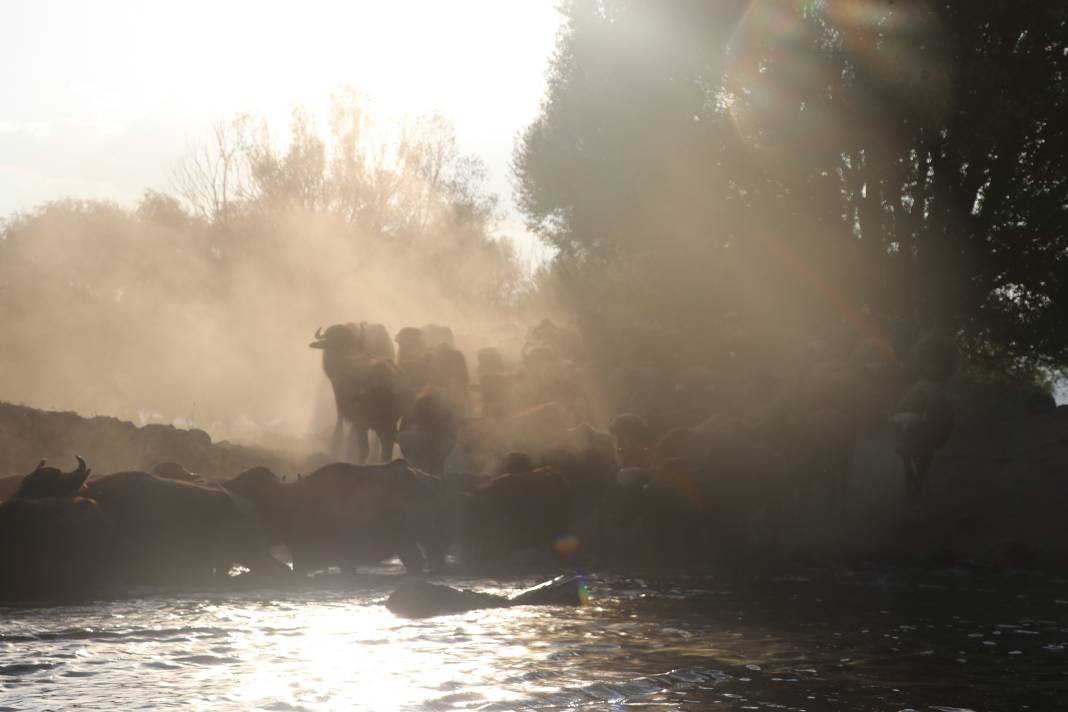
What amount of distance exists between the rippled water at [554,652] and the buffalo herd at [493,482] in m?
1.18

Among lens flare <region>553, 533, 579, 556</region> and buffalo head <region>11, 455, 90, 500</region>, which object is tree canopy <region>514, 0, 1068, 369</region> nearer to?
lens flare <region>553, 533, 579, 556</region>

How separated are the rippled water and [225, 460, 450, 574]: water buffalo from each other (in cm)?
84

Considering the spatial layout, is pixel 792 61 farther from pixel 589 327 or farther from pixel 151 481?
pixel 151 481

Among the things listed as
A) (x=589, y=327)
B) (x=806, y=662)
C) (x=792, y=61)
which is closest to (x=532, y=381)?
(x=792, y=61)

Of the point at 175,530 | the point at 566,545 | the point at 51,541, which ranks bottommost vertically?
the point at 566,545

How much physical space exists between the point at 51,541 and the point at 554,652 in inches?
265

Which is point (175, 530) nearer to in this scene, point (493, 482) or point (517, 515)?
point (493, 482)

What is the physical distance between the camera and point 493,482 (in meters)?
19.6

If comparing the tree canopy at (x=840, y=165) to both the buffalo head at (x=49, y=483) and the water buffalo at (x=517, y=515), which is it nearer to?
the water buffalo at (x=517, y=515)

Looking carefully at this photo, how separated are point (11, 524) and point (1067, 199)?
24681 millimetres

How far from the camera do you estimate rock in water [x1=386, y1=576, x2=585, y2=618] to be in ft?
47.0

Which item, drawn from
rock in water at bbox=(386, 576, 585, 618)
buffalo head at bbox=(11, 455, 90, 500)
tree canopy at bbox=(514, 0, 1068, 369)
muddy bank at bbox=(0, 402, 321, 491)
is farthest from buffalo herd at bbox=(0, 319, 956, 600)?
tree canopy at bbox=(514, 0, 1068, 369)

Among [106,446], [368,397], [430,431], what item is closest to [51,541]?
[106,446]

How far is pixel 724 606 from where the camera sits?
15422mm
